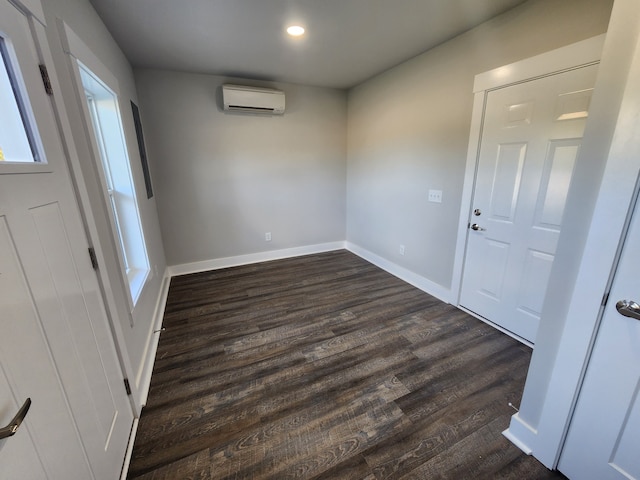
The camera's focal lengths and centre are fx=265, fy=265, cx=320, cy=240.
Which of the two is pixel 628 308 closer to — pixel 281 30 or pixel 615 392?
pixel 615 392

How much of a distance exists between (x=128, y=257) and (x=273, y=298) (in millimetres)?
1422

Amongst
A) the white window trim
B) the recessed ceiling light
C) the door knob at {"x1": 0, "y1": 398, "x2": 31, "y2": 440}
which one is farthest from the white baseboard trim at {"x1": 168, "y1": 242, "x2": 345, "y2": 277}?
the door knob at {"x1": 0, "y1": 398, "x2": 31, "y2": 440}

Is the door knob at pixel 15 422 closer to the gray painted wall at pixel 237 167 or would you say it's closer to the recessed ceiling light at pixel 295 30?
the recessed ceiling light at pixel 295 30

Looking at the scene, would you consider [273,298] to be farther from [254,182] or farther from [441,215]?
[441,215]

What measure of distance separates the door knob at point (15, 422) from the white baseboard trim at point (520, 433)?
201 cm

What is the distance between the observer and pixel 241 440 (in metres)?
1.44

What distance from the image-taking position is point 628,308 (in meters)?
0.99

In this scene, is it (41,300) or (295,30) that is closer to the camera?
(41,300)

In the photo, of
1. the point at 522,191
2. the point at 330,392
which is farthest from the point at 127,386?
the point at 522,191

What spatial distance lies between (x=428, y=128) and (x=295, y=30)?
158 cm

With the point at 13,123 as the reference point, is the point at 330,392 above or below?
below

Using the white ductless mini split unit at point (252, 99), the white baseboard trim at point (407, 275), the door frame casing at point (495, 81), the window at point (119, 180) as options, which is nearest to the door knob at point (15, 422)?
the window at point (119, 180)

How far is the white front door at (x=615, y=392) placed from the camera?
39.0 inches

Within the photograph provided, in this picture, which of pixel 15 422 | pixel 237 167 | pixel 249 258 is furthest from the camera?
pixel 249 258
